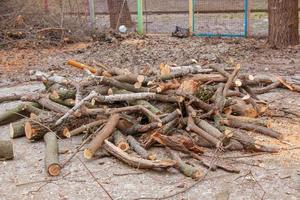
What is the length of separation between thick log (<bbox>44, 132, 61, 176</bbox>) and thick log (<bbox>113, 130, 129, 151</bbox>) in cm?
60

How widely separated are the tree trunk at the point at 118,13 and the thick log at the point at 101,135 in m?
9.24

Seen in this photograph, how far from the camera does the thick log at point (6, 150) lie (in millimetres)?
5320

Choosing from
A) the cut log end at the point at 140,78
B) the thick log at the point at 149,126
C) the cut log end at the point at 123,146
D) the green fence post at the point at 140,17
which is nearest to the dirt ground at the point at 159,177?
the cut log end at the point at 123,146

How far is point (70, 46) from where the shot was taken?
13039 mm

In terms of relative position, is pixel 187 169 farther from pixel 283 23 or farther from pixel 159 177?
pixel 283 23

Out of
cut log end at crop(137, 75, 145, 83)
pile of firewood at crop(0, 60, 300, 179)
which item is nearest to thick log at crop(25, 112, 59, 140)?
pile of firewood at crop(0, 60, 300, 179)

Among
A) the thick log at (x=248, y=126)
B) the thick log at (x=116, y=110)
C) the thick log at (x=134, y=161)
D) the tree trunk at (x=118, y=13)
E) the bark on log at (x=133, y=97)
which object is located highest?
the tree trunk at (x=118, y=13)

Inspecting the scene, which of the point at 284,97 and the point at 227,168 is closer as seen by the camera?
the point at 227,168

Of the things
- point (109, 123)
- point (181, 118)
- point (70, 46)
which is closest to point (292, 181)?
point (181, 118)

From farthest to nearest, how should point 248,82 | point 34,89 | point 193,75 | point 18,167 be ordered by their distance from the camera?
point 34,89
point 248,82
point 193,75
point 18,167

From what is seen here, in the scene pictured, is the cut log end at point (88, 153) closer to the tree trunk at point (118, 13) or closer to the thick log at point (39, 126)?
the thick log at point (39, 126)

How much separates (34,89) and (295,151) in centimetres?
497

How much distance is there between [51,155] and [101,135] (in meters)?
0.54

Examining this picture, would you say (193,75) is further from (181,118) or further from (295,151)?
(295,151)
